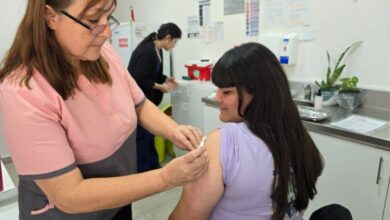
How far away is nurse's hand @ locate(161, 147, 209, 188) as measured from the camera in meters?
0.73

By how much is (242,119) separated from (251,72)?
0.18 metres

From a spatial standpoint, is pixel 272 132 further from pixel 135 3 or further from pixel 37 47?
pixel 135 3

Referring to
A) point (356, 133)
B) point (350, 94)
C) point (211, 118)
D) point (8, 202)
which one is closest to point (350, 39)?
point (350, 94)

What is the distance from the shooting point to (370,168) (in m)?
1.57

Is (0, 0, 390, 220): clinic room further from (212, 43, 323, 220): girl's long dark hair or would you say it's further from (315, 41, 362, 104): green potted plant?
(315, 41, 362, 104): green potted plant

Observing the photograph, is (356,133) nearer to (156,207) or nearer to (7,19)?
(156,207)

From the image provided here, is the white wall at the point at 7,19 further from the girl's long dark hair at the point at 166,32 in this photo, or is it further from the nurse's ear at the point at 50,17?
the nurse's ear at the point at 50,17

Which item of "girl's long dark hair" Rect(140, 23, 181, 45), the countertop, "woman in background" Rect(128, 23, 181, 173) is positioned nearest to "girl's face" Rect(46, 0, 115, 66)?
the countertop

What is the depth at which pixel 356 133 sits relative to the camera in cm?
159

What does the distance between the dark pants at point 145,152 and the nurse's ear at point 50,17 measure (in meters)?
2.12

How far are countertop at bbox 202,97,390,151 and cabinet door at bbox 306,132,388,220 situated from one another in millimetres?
33

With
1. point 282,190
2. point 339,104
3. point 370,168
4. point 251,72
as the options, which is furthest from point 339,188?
point 251,72

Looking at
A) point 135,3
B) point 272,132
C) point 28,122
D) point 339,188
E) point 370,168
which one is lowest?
point 339,188

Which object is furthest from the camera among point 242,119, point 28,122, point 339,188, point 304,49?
point 304,49
